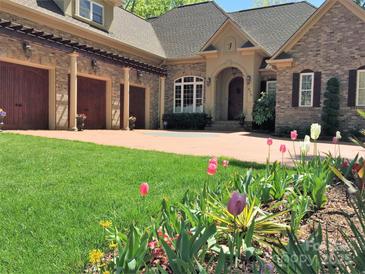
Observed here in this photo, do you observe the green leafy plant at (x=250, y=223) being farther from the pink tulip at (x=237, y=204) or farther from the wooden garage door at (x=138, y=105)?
the wooden garage door at (x=138, y=105)

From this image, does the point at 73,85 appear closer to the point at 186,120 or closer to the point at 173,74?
the point at 186,120

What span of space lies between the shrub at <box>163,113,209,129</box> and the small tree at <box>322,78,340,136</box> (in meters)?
6.91

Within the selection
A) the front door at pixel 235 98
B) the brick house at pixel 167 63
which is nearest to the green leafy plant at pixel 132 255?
the brick house at pixel 167 63

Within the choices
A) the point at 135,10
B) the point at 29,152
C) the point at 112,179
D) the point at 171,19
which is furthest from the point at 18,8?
the point at 135,10

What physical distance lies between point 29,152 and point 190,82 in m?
15.8

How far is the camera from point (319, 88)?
52.9 feet

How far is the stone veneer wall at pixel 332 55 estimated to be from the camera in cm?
1535

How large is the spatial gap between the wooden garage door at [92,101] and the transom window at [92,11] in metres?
3.02

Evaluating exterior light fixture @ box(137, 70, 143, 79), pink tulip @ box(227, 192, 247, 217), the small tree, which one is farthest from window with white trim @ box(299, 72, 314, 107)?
pink tulip @ box(227, 192, 247, 217)

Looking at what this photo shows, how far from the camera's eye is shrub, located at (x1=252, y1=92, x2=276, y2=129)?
18531mm

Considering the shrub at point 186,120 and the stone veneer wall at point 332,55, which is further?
the shrub at point 186,120

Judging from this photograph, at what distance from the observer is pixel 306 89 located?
16594 mm

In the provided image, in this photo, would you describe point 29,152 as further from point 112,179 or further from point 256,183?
point 256,183

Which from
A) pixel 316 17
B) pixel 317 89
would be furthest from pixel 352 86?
pixel 316 17
